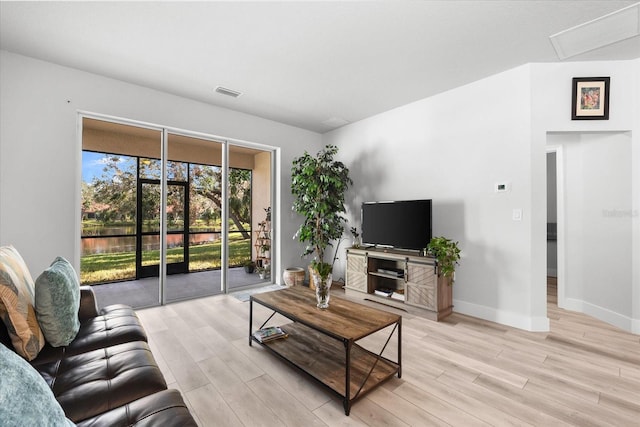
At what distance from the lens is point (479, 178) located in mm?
3383

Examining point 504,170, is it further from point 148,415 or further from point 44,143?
point 44,143

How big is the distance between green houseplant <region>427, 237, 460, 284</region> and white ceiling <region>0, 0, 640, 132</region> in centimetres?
192

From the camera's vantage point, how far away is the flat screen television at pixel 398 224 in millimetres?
3496

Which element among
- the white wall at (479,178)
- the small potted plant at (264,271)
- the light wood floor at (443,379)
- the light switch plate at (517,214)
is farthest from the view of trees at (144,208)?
the light switch plate at (517,214)

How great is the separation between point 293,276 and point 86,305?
286cm

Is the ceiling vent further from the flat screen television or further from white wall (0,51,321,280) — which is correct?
white wall (0,51,321,280)

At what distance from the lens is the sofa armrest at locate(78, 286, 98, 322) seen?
2.10 meters

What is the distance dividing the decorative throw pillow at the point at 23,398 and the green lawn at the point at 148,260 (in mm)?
3198

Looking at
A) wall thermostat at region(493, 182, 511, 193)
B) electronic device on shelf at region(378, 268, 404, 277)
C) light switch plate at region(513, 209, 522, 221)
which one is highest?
wall thermostat at region(493, 182, 511, 193)

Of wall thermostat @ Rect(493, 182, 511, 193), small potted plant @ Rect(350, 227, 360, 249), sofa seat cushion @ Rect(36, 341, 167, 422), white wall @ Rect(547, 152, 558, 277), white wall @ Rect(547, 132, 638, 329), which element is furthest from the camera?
white wall @ Rect(547, 152, 558, 277)

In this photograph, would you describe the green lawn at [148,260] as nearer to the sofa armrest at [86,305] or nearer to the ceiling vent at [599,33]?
the sofa armrest at [86,305]

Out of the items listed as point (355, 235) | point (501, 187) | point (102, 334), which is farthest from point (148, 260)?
point (501, 187)

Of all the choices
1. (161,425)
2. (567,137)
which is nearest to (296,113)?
(567,137)

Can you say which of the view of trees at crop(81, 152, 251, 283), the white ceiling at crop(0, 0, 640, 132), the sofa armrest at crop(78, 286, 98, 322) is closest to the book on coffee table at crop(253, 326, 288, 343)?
the sofa armrest at crop(78, 286, 98, 322)
